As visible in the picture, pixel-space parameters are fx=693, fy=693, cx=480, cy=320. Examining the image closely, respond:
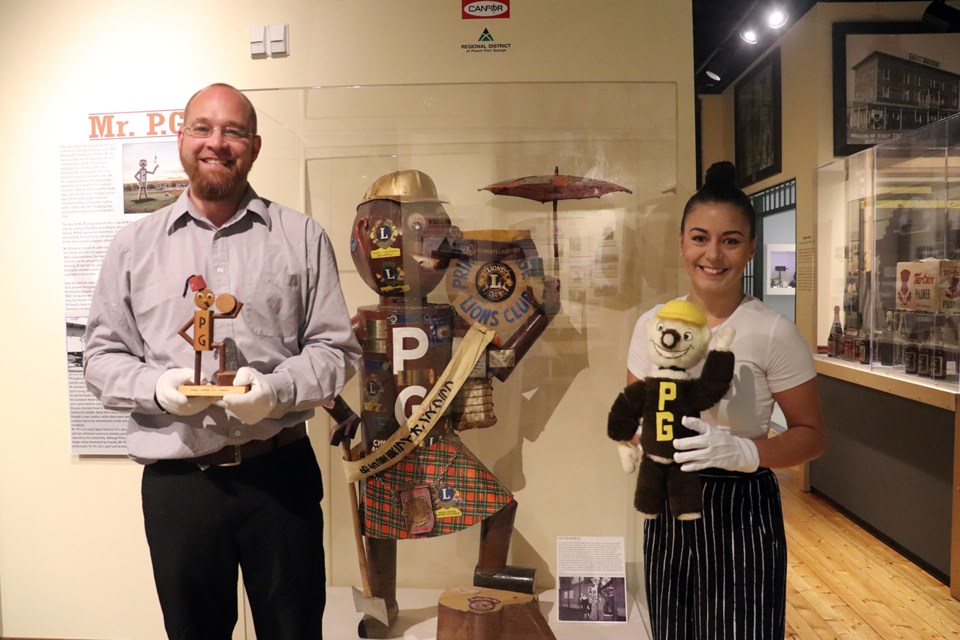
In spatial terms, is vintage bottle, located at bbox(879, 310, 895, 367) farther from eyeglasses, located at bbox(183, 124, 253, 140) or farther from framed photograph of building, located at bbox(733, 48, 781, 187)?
eyeglasses, located at bbox(183, 124, 253, 140)

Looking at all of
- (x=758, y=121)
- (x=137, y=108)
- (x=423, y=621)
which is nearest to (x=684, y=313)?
(x=423, y=621)

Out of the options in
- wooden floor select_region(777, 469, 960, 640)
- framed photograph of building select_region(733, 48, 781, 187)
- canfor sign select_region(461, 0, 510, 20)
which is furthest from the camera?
framed photograph of building select_region(733, 48, 781, 187)

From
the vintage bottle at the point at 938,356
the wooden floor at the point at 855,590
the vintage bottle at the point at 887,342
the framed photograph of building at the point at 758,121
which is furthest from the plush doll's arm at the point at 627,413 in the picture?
the framed photograph of building at the point at 758,121

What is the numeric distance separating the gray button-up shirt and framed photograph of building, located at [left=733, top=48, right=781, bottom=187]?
13.1 ft

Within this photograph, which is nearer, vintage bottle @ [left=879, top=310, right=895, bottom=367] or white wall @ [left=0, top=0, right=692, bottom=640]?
white wall @ [left=0, top=0, right=692, bottom=640]

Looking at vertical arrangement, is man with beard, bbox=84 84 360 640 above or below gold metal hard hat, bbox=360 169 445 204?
below

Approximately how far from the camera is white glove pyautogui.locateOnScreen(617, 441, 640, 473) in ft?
5.22

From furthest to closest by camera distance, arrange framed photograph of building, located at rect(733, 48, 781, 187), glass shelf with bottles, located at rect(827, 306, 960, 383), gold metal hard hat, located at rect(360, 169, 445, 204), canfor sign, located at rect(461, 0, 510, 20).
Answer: framed photograph of building, located at rect(733, 48, 781, 187), glass shelf with bottles, located at rect(827, 306, 960, 383), canfor sign, located at rect(461, 0, 510, 20), gold metal hard hat, located at rect(360, 169, 445, 204)

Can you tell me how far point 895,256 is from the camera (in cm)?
347

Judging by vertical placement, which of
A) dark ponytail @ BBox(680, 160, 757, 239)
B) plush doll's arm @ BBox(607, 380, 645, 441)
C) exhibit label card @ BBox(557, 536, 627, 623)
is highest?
dark ponytail @ BBox(680, 160, 757, 239)

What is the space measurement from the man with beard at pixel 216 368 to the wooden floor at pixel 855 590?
2067mm

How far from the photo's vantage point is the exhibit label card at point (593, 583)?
2314mm

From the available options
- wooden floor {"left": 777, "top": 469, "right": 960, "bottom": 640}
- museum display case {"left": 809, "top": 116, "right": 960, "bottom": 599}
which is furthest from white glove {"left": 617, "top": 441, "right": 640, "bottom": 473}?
museum display case {"left": 809, "top": 116, "right": 960, "bottom": 599}

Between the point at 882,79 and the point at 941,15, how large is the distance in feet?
1.64
